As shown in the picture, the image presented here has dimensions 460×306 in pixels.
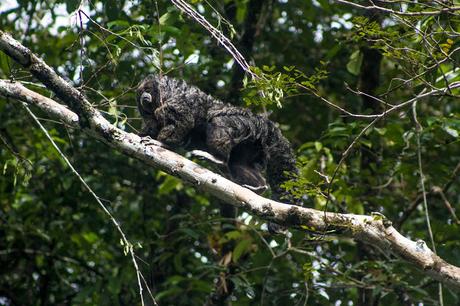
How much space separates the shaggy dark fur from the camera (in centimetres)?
780

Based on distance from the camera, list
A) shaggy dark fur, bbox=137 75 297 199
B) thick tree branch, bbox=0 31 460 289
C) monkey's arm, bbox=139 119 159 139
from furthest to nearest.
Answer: monkey's arm, bbox=139 119 159 139, shaggy dark fur, bbox=137 75 297 199, thick tree branch, bbox=0 31 460 289

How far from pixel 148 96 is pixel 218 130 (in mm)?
985

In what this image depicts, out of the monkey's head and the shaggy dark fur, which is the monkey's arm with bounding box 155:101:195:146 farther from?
the monkey's head

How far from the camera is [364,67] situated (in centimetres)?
980

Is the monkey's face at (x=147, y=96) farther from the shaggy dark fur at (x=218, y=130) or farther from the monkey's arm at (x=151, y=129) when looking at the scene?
the monkey's arm at (x=151, y=129)

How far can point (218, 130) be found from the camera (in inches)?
A: 307

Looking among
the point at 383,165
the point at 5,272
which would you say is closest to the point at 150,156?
the point at 383,165

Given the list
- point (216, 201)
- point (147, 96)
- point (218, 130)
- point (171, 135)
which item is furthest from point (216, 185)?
point (216, 201)

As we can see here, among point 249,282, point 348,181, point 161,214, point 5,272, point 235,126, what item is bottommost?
point 5,272

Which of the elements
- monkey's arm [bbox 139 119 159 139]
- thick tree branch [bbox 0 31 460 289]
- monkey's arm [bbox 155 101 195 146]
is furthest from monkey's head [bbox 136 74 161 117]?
thick tree branch [bbox 0 31 460 289]

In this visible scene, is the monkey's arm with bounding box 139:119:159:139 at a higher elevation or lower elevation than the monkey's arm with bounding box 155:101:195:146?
lower

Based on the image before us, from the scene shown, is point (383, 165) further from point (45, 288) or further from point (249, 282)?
Answer: point (45, 288)

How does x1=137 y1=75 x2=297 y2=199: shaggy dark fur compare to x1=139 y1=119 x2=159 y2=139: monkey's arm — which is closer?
x1=137 y1=75 x2=297 y2=199: shaggy dark fur

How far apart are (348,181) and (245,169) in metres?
1.64
